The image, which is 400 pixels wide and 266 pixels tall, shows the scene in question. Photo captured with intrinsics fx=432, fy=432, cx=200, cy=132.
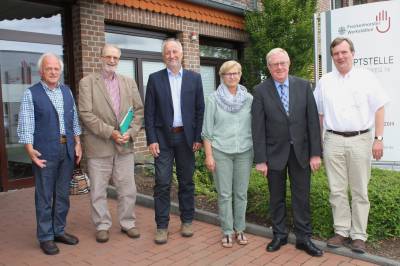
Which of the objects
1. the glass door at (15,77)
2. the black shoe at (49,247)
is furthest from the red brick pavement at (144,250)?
the glass door at (15,77)

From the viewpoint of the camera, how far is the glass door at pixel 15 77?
6227 mm

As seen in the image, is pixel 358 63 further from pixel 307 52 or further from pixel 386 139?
pixel 307 52

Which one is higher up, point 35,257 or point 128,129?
point 128,129

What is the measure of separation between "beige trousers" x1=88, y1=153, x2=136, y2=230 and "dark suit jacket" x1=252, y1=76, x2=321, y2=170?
1395 millimetres

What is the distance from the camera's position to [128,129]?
14.4 feet

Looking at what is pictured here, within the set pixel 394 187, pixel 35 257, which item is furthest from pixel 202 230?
pixel 394 187

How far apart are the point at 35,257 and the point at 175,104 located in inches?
76.6

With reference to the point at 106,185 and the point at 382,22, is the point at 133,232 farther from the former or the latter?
the point at 382,22

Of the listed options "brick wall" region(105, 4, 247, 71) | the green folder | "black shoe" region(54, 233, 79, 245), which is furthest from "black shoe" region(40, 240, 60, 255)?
"brick wall" region(105, 4, 247, 71)

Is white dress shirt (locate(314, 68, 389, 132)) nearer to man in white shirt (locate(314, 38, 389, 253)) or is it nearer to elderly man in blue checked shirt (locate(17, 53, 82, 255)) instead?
man in white shirt (locate(314, 38, 389, 253))

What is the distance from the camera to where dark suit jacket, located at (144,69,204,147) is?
13.9 ft

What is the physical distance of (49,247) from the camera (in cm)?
408

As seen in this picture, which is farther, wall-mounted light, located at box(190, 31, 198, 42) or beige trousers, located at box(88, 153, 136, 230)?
wall-mounted light, located at box(190, 31, 198, 42)

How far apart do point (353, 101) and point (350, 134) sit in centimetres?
30
